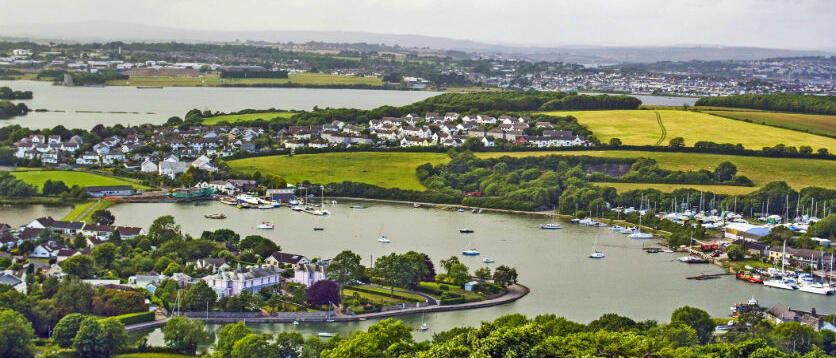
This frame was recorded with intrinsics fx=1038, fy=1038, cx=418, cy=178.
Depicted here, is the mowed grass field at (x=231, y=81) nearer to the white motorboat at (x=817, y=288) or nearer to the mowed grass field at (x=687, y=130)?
the mowed grass field at (x=687, y=130)

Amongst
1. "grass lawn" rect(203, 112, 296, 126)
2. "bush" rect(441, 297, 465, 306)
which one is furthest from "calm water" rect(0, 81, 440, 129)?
"bush" rect(441, 297, 465, 306)

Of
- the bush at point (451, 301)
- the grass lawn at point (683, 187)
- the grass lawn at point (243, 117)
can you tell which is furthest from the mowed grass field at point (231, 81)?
the bush at point (451, 301)

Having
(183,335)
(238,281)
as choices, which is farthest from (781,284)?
(183,335)

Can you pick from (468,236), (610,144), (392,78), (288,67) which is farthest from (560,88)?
(468,236)

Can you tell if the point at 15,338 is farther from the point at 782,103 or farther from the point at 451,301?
the point at 782,103

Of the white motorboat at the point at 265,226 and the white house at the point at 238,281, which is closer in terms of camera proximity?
the white house at the point at 238,281

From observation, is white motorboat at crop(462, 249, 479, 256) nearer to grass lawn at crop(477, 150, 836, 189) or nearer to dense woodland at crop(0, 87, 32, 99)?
grass lawn at crop(477, 150, 836, 189)

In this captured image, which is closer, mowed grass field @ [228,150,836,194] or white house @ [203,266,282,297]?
white house @ [203,266,282,297]

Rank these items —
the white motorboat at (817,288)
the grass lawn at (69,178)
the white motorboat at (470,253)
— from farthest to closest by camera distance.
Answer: the grass lawn at (69,178), the white motorboat at (470,253), the white motorboat at (817,288)
